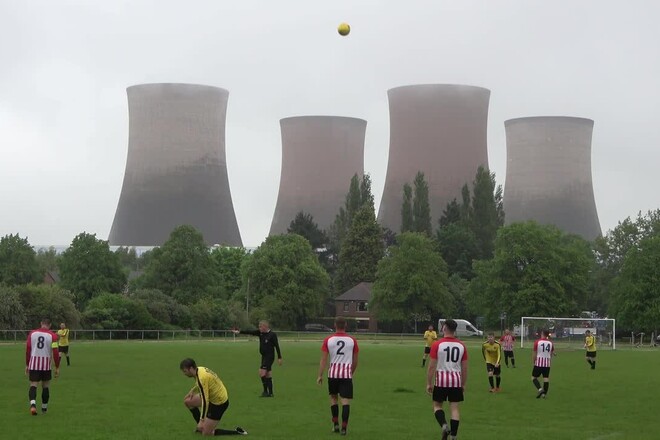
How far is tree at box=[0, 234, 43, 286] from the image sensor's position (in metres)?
77.1

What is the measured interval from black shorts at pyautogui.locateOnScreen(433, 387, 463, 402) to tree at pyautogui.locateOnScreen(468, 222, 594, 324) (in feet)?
188

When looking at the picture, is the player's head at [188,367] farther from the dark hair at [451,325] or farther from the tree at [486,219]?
the tree at [486,219]

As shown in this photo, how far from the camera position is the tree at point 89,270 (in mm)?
72125

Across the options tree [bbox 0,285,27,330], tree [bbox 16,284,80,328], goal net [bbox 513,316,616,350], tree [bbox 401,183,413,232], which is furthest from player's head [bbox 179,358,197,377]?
tree [bbox 401,183,413,232]

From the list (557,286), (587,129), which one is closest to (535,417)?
(557,286)

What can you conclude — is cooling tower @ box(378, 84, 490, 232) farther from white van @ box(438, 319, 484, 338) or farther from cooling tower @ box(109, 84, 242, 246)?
cooling tower @ box(109, 84, 242, 246)

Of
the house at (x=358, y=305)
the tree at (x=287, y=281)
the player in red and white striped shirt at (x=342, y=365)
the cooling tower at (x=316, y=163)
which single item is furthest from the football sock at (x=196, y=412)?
the house at (x=358, y=305)

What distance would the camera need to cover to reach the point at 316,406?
59.5ft

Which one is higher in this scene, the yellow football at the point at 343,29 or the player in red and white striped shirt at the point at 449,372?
the yellow football at the point at 343,29

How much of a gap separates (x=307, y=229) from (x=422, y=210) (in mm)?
9426

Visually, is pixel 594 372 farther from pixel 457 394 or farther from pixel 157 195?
pixel 157 195

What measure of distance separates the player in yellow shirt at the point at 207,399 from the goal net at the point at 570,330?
1604 inches

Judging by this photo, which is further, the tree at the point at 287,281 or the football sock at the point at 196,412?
the tree at the point at 287,281

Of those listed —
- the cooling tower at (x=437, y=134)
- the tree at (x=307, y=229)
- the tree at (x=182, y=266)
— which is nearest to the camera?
the tree at (x=182, y=266)
